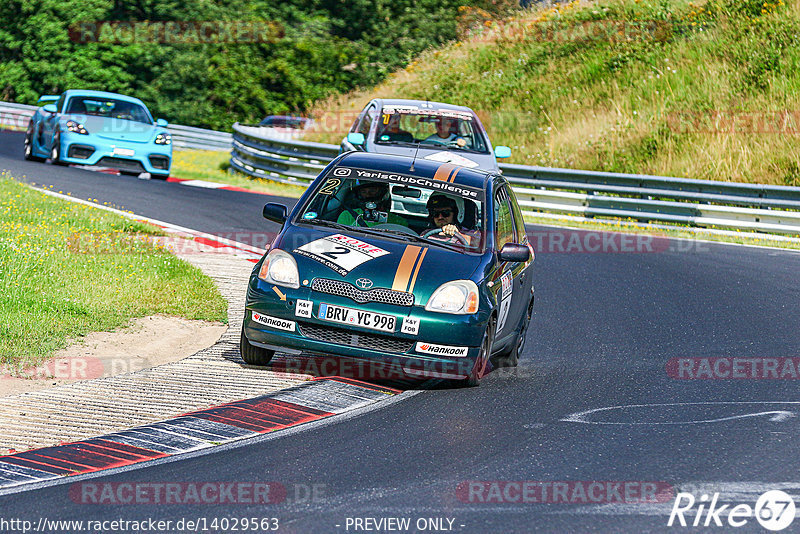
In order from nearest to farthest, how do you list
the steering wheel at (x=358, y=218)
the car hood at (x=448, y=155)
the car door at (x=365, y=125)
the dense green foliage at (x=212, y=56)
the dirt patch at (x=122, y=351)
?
the dirt patch at (x=122, y=351) → the steering wheel at (x=358, y=218) → the car hood at (x=448, y=155) → the car door at (x=365, y=125) → the dense green foliage at (x=212, y=56)

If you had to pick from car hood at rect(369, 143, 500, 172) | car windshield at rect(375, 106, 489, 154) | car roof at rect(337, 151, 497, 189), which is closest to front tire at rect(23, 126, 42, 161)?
car windshield at rect(375, 106, 489, 154)

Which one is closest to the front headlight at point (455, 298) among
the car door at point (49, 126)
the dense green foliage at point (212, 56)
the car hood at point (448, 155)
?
the car hood at point (448, 155)

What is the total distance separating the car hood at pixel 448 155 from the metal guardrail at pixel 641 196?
619cm

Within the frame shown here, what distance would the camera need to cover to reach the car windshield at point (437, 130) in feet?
51.5

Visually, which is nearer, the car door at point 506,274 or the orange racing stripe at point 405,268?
the orange racing stripe at point 405,268

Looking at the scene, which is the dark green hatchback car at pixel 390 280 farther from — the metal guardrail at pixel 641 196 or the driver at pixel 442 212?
the metal guardrail at pixel 641 196

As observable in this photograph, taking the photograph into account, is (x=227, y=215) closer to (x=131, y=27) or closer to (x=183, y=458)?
(x=183, y=458)

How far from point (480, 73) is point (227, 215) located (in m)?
18.1

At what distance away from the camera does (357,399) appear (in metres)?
7.54

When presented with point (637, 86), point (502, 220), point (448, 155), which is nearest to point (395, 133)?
point (448, 155)

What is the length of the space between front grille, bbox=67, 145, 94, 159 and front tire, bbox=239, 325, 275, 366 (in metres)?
13.8

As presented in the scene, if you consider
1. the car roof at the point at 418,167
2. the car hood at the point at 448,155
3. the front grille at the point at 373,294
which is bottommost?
the front grille at the point at 373,294

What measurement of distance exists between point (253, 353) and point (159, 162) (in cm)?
1432

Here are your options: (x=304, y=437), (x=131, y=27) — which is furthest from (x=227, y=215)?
(x=131, y=27)
